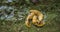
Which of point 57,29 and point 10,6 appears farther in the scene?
point 10,6

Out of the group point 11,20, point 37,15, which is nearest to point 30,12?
point 37,15

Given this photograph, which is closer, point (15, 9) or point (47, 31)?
point (47, 31)

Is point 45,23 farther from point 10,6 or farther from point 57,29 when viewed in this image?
point 10,6

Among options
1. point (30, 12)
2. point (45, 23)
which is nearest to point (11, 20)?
point (30, 12)

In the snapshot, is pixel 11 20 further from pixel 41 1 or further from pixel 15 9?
pixel 41 1

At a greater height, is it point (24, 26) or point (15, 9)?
point (15, 9)

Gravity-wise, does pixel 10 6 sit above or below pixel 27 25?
above
